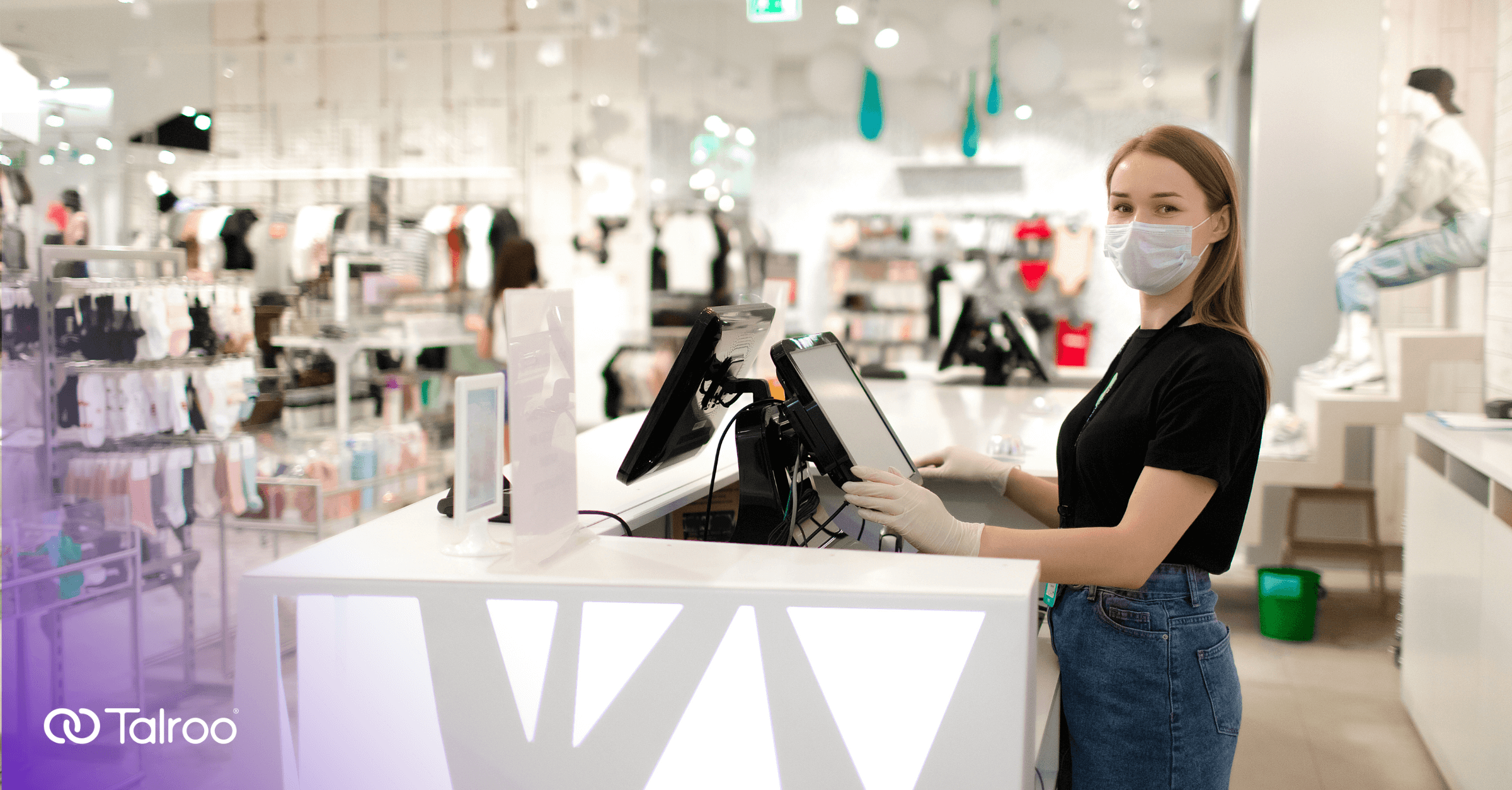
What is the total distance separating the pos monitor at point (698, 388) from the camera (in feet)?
4.80

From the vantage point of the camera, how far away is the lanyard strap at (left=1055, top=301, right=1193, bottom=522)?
151 centimetres

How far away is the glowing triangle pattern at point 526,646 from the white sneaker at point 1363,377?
4540mm

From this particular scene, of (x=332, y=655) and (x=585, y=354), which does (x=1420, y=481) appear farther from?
(x=585, y=354)

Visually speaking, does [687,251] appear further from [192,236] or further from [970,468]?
[970,468]

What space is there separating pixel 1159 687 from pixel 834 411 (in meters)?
0.60

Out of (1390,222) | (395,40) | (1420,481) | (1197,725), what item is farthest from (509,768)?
(395,40)

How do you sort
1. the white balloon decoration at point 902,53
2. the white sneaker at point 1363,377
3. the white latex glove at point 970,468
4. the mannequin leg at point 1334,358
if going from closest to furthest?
the white latex glove at point 970,468 < the white sneaker at point 1363,377 < the mannequin leg at point 1334,358 < the white balloon decoration at point 902,53

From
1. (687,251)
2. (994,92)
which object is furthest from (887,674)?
(687,251)

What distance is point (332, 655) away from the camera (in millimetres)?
1253

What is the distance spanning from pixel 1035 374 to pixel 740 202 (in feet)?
16.3

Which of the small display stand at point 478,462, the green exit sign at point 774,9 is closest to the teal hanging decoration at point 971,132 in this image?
the green exit sign at point 774,9

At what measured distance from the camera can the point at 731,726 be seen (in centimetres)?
117

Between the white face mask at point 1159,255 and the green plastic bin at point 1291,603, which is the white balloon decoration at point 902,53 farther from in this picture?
the white face mask at point 1159,255

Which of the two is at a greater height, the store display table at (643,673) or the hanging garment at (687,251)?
the hanging garment at (687,251)
